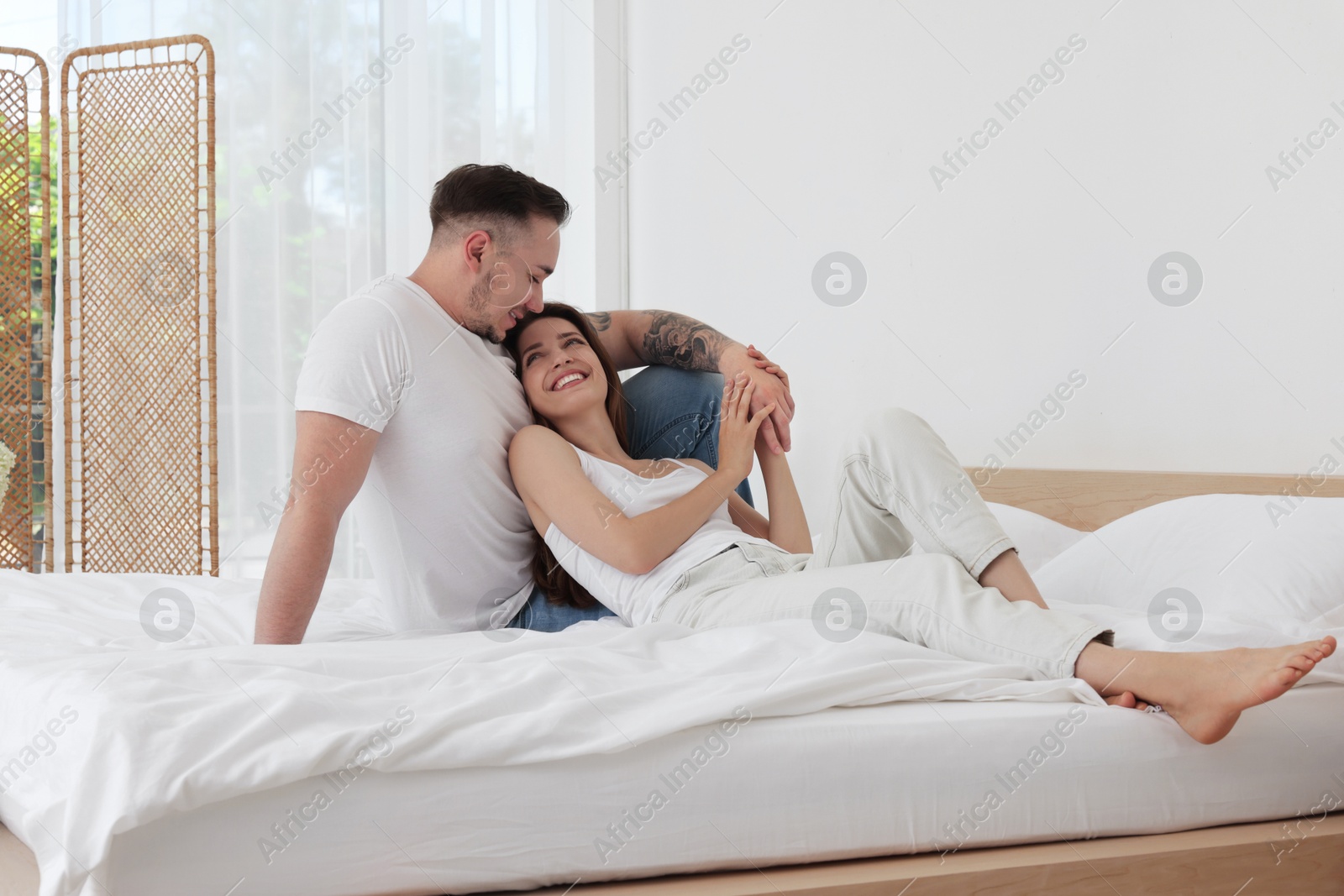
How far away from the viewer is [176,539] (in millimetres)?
Result: 3033

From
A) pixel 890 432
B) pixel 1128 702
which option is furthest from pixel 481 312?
pixel 1128 702

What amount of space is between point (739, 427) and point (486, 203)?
0.50 metres

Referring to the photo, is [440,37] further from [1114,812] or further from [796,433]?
[1114,812]

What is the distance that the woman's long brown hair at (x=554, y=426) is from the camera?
155cm

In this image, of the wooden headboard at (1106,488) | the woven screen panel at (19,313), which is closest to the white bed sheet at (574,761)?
the wooden headboard at (1106,488)

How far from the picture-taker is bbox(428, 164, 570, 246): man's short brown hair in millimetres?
1592

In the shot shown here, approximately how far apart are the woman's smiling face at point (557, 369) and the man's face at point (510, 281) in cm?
4

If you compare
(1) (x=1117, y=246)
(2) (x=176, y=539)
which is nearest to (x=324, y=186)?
(2) (x=176, y=539)

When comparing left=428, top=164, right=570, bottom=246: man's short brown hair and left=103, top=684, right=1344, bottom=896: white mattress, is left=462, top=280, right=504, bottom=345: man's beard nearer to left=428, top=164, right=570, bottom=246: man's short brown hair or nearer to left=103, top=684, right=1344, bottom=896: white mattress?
left=428, top=164, right=570, bottom=246: man's short brown hair

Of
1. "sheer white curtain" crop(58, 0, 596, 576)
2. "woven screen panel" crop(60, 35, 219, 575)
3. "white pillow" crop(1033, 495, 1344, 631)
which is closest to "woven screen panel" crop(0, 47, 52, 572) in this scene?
"woven screen panel" crop(60, 35, 219, 575)

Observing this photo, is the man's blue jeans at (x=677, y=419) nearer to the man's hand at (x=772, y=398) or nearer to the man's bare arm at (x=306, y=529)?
the man's hand at (x=772, y=398)

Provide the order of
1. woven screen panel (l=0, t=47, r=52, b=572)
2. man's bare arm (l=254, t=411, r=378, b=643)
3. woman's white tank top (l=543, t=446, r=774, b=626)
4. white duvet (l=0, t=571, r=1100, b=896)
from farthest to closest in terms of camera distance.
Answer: woven screen panel (l=0, t=47, r=52, b=572) → woman's white tank top (l=543, t=446, r=774, b=626) → man's bare arm (l=254, t=411, r=378, b=643) → white duvet (l=0, t=571, r=1100, b=896)

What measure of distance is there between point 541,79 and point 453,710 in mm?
3167

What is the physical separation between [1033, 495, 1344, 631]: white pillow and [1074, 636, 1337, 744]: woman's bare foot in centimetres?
10
